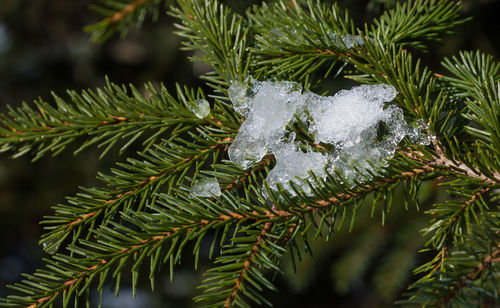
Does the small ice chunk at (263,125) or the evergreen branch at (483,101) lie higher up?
the small ice chunk at (263,125)

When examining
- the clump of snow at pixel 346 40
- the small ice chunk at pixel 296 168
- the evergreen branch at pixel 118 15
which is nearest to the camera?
the small ice chunk at pixel 296 168

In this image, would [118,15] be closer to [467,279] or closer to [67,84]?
[467,279]

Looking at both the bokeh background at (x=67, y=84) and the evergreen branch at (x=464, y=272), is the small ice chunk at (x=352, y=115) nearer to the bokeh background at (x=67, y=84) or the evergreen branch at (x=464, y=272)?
the evergreen branch at (x=464, y=272)

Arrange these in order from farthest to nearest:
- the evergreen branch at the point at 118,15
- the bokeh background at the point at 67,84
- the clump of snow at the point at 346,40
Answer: the bokeh background at the point at 67,84 < the evergreen branch at the point at 118,15 < the clump of snow at the point at 346,40

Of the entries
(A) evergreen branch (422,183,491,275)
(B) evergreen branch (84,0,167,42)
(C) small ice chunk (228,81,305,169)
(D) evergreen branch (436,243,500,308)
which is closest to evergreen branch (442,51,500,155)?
(A) evergreen branch (422,183,491,275)

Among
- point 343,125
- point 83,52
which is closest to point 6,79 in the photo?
point 83,52

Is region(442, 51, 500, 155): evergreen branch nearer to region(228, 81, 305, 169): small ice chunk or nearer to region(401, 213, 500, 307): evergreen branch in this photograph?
region(401, 213, 500, 307): evergreen branch

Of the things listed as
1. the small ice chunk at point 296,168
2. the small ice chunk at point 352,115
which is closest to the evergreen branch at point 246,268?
the small ice chunk at point 296,168

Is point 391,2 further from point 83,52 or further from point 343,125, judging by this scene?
point 83,52
